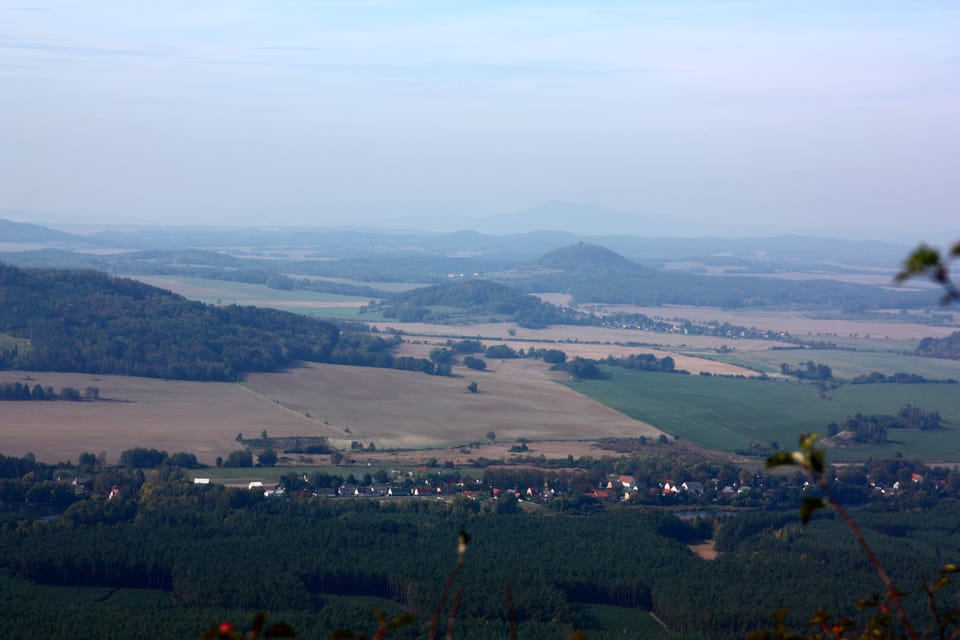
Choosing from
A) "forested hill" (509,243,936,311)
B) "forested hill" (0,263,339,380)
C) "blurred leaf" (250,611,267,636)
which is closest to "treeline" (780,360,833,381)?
"forested hill" (0,263,339,380)

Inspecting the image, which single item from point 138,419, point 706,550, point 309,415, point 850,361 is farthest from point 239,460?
point 850,361

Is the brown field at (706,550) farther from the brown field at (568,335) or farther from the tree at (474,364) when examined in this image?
the brown field at (568,335)

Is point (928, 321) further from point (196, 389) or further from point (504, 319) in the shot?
point (196, 389)

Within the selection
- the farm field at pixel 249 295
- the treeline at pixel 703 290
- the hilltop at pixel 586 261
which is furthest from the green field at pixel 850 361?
the hilltop at pixel 586 261

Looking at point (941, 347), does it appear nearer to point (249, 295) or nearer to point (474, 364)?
point (474, 364)

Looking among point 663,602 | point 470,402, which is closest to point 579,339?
point 470,402

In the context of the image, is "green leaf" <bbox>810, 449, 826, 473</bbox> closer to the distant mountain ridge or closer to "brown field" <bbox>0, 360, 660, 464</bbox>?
"brown field" <bbox>0, 360, 660, 464</bbox>
